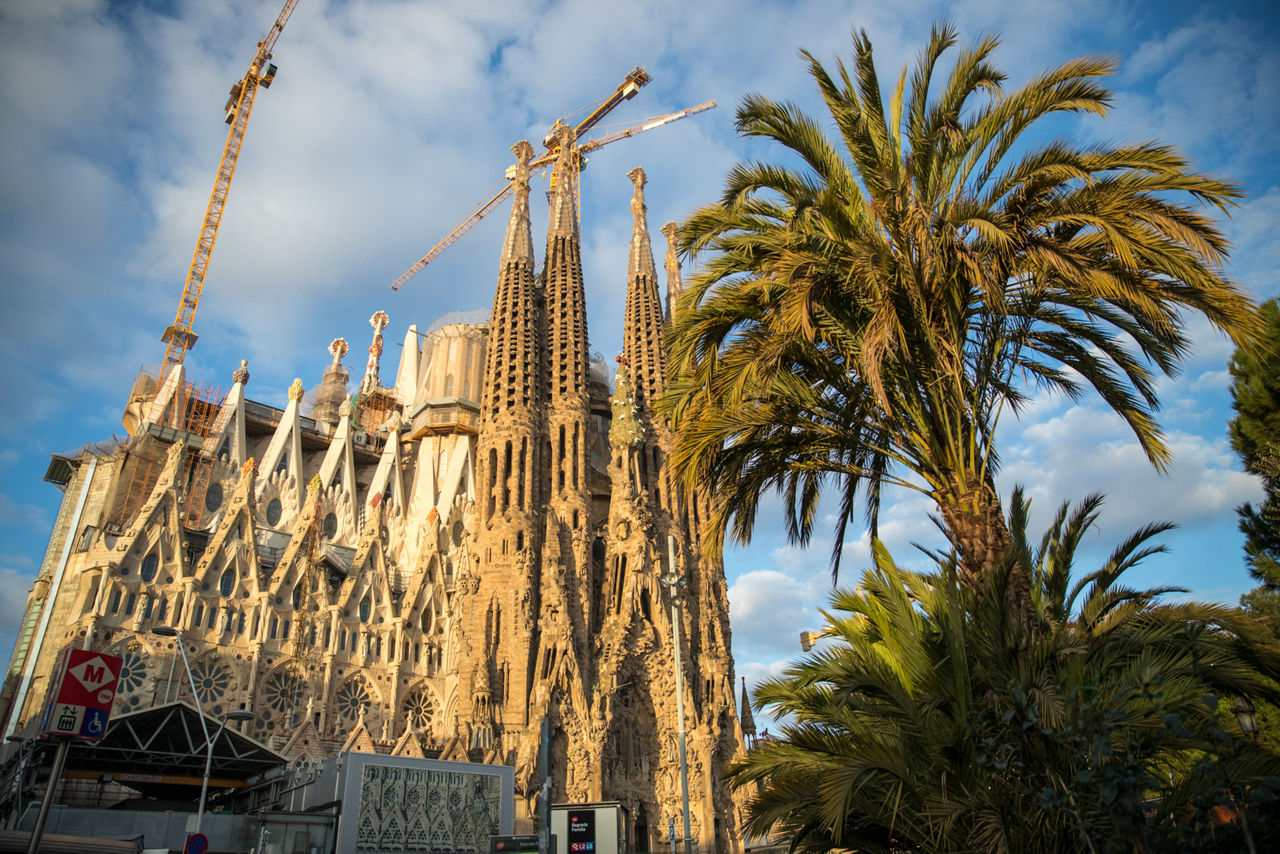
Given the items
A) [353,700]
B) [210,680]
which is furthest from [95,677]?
[353,700]

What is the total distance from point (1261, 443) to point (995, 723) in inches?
479

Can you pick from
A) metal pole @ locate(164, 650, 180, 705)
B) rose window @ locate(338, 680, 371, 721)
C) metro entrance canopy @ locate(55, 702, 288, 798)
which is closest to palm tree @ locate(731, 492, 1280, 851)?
metro entrance canopy @ locate(55, 702, 288, 798)

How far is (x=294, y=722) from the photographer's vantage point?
29.7m

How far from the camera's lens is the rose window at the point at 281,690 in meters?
29.8

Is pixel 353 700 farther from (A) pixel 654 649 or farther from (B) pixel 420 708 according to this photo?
(A) pixel 654 649

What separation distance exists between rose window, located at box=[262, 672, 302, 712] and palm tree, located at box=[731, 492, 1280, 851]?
25.5 m

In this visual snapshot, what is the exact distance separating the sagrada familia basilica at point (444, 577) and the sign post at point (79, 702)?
66.7ft

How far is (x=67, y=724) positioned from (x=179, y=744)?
16.6 metres

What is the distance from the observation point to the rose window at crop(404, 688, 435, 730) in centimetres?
3275

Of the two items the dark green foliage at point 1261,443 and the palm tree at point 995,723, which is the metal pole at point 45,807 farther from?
the dark green foliage at point 1261,443

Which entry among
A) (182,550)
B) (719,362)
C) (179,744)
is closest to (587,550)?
(182,550)

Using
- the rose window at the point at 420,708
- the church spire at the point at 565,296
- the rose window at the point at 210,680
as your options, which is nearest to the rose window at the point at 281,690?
the rose window at the point at 210,680

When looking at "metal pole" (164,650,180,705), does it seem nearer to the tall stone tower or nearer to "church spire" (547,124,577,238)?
the tall stone tower

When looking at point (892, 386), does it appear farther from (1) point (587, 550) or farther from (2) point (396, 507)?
(2) point (396, 507)
